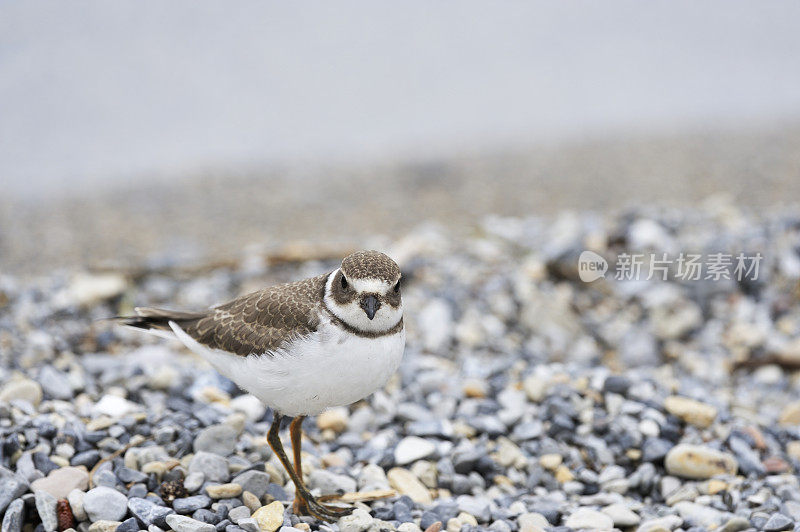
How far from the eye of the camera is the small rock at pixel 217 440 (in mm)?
4523

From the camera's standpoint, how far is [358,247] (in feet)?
28.0

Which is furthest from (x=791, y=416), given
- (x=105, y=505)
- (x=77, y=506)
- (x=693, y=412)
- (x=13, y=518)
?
(x=13, y=518)

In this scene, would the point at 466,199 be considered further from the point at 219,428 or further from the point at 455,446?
the point at 219,428

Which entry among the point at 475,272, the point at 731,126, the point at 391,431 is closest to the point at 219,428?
the point at 391,431

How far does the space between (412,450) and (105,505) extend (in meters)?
2.00

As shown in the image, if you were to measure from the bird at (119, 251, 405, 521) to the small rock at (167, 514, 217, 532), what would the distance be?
568 mm

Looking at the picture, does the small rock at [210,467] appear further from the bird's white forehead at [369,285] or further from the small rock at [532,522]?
the small rock at [532,522]

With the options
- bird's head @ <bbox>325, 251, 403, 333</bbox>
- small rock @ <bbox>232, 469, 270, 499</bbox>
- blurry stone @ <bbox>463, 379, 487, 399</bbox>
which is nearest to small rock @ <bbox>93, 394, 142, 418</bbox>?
small rock @ <bbox>232, 469, 270, 499</bbox>

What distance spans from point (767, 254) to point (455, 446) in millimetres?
4865

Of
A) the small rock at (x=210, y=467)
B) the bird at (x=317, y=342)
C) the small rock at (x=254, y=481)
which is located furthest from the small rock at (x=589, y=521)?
the small rock at (x=210, y=467)

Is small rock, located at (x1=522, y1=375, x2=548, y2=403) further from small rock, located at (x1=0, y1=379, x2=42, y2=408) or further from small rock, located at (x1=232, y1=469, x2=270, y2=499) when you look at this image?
small rock, located at (x1=0, y1=379, x2=42, y2=408)

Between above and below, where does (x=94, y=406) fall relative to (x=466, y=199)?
below

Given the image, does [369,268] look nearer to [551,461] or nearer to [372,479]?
[372,479]

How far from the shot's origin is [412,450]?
5.00m
